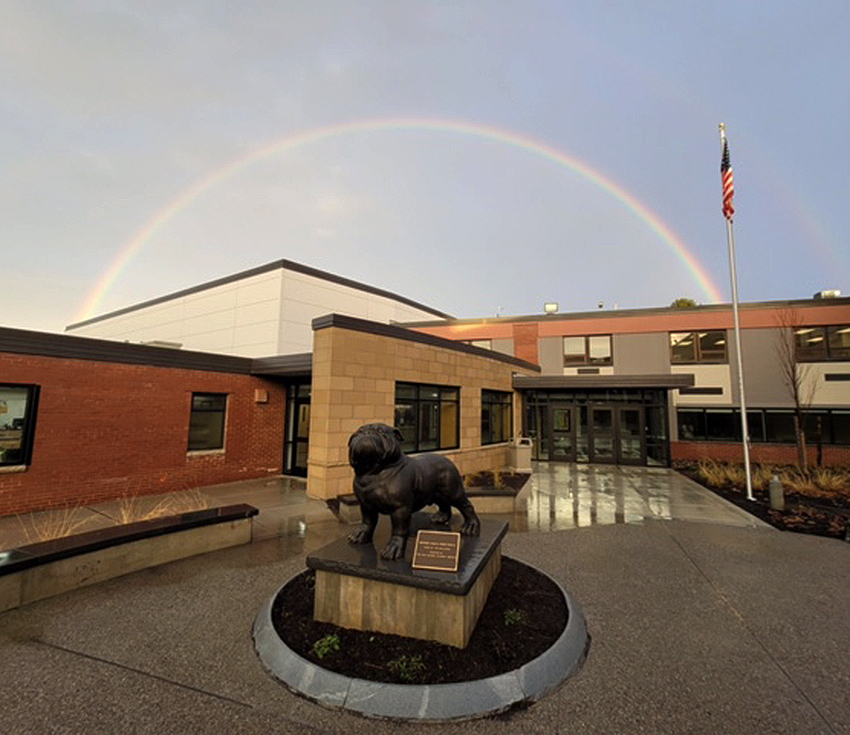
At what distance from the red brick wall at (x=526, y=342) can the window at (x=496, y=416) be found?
5.54 m

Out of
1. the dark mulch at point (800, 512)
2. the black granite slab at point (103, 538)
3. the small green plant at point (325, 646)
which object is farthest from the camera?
the dark mulch at point (800, 512)

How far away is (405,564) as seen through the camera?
3930 millimetres

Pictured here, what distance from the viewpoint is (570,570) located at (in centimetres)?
606

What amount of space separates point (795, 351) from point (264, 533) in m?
24.4

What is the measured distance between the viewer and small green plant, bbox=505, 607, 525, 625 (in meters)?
4.10

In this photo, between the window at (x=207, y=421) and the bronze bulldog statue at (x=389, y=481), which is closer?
the bronze bulldog statue at (x=389, y=481)

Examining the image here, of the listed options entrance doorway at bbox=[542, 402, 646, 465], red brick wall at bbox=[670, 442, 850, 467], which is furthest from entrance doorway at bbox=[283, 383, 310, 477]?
red brick wall at bbox=[670, 442, 850, 467]

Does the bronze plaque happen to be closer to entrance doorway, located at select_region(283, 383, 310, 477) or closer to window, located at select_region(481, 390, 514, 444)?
entrance doorway, located at select_region(283, 383, 310, 477)

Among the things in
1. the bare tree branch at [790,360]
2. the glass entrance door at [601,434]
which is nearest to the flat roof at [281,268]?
the glass entrance door at [601,434]

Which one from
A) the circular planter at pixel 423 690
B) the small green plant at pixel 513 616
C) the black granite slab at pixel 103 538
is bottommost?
the circular planter at pixel 423 690

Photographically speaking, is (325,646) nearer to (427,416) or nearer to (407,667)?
(407,667)

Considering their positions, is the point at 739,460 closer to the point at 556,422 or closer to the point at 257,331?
the point at 556,422

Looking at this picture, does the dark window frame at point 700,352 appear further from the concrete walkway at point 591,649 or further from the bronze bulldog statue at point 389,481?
the bronze bulldog statue at point 389,481

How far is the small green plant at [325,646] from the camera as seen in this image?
3.51 meters
